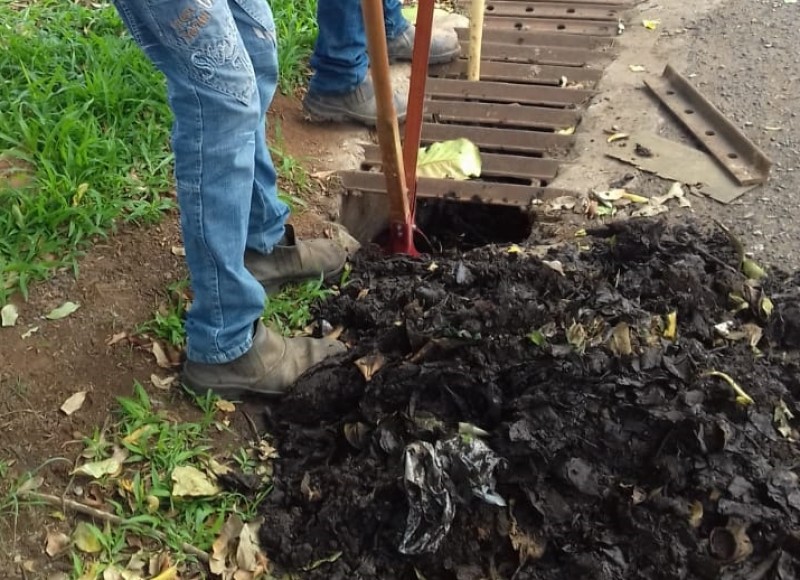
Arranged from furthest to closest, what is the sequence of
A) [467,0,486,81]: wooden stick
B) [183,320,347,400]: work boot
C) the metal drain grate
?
[467,0,486,81]: wooden stick
the metal drain grate
[183,320,347,400]: work boot

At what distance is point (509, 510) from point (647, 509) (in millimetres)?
336

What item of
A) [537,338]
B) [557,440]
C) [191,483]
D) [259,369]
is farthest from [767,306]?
[191,483]

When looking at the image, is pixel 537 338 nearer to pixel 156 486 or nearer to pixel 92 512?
pixel 156 486

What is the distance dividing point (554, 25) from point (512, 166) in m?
1.30

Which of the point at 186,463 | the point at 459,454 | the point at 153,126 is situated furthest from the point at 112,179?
the point at 459,454

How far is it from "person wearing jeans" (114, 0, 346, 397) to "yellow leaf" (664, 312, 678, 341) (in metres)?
0.98

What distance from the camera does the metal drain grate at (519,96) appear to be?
129 inches

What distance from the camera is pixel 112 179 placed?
285 centimetres

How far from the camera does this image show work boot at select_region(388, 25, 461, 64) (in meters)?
3.93

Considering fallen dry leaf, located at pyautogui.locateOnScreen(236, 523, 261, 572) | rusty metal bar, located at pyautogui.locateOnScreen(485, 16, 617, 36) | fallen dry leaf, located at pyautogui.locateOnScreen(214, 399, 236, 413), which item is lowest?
fallen dry leaf, located at pyautogui.locateOnScreen(236, 523, 261, 572)

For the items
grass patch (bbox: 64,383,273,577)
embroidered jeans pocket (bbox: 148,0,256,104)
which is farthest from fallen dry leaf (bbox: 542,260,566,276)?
embroidered jeans pocket (bbox: 148,0,256,104)

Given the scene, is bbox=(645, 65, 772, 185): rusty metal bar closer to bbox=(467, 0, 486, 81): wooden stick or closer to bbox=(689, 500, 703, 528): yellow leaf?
bbox=(467, 0, 486, 81): wooden stick

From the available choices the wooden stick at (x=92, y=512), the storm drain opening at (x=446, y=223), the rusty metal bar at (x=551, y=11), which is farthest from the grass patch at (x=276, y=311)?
the rusty metal bar at (x=551, y=11)

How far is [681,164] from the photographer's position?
3.23m
